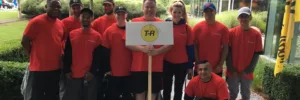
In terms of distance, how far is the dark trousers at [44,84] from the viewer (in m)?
4.16

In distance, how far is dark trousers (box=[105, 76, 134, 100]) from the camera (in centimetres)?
437

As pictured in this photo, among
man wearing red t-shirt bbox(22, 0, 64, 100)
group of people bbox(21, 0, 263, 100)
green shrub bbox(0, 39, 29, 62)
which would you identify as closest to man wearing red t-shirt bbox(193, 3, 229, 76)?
group of people bbox(21, 0, 263, 100)

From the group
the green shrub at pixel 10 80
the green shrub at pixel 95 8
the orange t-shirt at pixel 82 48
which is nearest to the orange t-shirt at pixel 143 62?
the orange t-shirt at pixel 82 48

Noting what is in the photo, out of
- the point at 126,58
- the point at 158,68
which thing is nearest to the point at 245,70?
the point at 158,68

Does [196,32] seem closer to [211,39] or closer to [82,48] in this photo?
[211,39]

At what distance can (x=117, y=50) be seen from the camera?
4.20 m

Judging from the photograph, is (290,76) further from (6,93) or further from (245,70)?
(6,93)

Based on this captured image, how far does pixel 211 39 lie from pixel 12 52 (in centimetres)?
420

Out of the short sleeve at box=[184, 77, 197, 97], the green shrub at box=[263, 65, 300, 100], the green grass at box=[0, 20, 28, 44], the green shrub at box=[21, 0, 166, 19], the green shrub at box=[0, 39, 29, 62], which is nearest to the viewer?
the short sleeve at box=[184, 77, 197, 97]

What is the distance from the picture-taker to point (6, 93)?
517 centimetres

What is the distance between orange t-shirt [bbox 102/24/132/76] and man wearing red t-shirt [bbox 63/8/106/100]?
0.15m

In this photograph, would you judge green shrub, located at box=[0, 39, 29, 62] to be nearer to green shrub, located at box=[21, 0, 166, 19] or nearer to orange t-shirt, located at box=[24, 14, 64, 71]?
orange t-shirt, located at box=[24, 14, 64, 71]

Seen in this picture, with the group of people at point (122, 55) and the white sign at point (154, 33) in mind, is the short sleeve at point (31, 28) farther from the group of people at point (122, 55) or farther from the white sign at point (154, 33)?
the white sign at point (154, 33)

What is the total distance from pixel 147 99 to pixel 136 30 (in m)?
0.98
